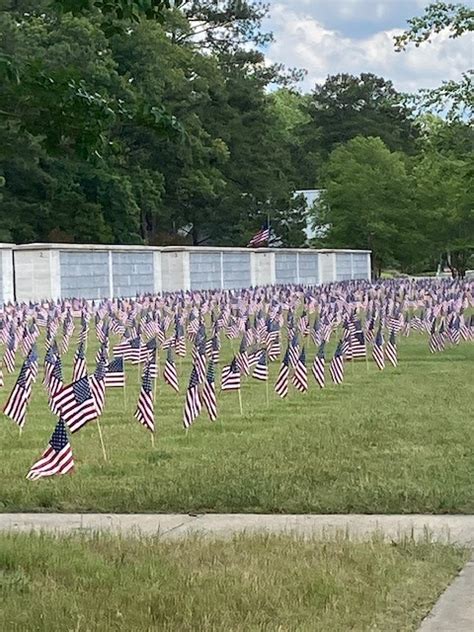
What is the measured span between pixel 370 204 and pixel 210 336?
3346cm

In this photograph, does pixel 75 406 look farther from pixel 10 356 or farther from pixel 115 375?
pixel 10 356

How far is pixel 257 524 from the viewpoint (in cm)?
871

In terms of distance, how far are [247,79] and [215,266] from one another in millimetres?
29160

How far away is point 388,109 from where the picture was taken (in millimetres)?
91875

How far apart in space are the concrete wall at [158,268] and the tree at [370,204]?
1357 millimetres

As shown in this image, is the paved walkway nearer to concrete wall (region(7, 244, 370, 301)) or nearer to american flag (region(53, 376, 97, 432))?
american flag (region(53, 376, 97, 432))

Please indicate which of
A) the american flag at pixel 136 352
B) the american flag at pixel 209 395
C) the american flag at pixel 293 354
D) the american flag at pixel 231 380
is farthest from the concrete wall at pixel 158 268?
the american flag at pixel 209 395

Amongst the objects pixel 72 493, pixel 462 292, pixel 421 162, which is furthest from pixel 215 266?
pixel 72 493

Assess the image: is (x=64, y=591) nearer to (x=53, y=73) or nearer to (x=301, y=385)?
(x=53, y=73)

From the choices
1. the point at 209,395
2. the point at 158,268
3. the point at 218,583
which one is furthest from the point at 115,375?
the point at 158,268

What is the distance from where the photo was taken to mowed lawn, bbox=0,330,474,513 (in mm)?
9414

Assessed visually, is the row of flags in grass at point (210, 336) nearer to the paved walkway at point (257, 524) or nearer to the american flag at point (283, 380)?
the american flag at point (283, 380)

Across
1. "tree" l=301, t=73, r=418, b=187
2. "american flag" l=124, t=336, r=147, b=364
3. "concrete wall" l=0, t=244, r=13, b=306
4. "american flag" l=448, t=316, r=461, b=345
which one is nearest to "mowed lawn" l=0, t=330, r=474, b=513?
"american flag" l=124, t=336, r=147, b=364

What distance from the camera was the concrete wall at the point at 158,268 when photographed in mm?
37000
